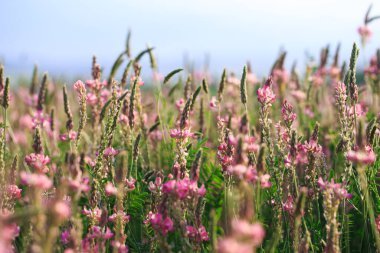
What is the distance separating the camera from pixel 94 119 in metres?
2.96

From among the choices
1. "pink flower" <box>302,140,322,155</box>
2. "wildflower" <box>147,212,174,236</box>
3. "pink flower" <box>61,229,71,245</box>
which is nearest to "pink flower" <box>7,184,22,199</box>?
"pink flower" <box>61,229,71,245</box>

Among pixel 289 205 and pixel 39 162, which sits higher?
pixel 39 162

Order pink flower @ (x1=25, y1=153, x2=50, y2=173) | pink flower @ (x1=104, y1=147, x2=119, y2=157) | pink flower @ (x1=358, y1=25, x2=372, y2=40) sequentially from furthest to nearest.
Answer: pink flower @ (x1=358, y1=25, x2=372, y2=40)
pink flower @ (x1=104, y1=147, x2=119, y2=157)
pink flower @ (x1=25, y1=153, x2=50, y2=173)

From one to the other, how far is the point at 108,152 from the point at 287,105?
815mm

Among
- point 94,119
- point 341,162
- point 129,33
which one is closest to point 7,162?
point 94,119

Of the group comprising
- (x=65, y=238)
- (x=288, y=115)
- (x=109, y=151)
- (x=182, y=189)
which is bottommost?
(x=65, y=238)

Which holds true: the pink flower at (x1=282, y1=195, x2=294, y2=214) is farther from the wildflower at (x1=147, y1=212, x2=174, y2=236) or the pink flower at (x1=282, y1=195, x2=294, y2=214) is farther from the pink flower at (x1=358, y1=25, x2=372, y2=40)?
the pink flower at (x1=358, y1=25, x2=372, y2=40)

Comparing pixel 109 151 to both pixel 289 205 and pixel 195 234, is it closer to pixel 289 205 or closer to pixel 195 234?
pixel 195 234

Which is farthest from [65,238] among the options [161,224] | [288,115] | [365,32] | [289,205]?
[365,32]

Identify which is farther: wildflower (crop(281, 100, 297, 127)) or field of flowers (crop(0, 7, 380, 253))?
wildflower (crop(281, 100, 297, 127))

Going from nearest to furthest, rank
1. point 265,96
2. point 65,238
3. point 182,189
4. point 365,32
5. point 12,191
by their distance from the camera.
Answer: point 182,189 < point 65,238 < point 12,191 < point 265,96 < point 365,32

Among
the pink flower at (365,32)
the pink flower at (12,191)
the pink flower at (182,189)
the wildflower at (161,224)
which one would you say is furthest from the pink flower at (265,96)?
the pink flower at (365,32)

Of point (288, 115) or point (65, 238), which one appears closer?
point (65, 238)

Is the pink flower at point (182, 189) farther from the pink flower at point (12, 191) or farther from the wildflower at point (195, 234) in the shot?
the pink flower at point (12, 191)
